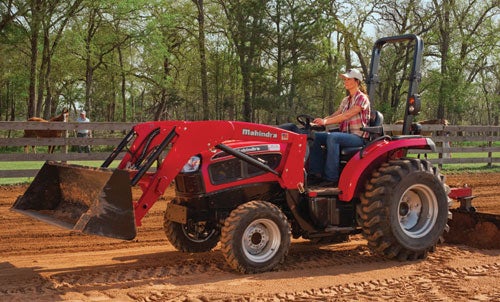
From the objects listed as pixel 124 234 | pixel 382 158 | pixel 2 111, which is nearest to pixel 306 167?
pixel 382 158

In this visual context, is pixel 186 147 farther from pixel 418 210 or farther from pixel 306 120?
pixel 418 210

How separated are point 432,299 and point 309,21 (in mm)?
25147

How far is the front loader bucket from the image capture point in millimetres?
4852

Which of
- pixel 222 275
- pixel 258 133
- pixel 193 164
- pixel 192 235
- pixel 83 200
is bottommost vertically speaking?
pixel 222 275

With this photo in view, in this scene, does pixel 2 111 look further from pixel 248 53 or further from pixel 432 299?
pixel 432 299

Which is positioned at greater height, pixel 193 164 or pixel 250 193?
pixel 193 164

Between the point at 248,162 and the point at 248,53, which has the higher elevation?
the point at 248,53

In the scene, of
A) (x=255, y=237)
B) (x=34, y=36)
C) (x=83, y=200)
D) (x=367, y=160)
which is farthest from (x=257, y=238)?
(x=34, y=36)

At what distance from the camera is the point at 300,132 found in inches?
245

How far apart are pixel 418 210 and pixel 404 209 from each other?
0.20 m

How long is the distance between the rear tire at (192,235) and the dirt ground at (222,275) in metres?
0.10

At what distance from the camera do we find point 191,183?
559 centimetres

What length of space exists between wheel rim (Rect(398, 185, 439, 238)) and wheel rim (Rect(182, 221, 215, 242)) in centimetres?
214

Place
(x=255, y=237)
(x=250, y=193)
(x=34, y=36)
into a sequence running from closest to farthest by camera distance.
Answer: (x=255, y=237) < (x=250, y=193) < (x=34, y=36)
